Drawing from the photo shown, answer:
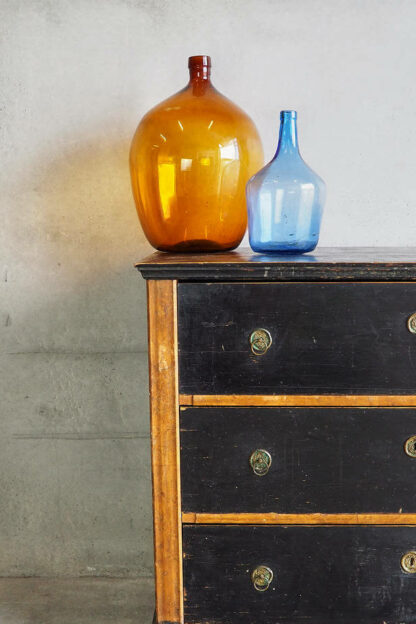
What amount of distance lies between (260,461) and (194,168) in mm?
616

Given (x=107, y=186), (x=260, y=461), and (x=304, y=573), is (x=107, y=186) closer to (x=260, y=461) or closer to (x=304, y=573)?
(x=260, y=461)

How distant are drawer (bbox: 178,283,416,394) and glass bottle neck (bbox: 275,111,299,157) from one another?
12.5 inches

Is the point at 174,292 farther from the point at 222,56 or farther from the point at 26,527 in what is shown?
the point at 26,527

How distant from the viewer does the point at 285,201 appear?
1.32m

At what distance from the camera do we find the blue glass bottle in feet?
4.33

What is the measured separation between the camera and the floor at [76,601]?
65.8 inches

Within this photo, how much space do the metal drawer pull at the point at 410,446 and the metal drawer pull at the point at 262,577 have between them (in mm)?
352

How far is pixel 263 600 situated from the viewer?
50.0 inches

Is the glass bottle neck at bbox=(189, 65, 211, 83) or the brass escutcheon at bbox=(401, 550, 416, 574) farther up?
the glass bottle neck at bbox=(189, 65, 211, 83)

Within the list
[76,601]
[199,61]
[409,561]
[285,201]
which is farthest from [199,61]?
[76,601]

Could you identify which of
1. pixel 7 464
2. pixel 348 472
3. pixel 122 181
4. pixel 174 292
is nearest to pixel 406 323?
pixel 348 472

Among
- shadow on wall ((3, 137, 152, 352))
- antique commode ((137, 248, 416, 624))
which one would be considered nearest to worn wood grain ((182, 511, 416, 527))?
antique commode ((137, 248, 416, 624))

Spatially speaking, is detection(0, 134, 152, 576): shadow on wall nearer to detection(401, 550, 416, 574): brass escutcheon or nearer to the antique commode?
the antique commode

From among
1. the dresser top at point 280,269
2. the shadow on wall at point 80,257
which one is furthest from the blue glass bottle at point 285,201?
the shadow on wall at point 80,257
